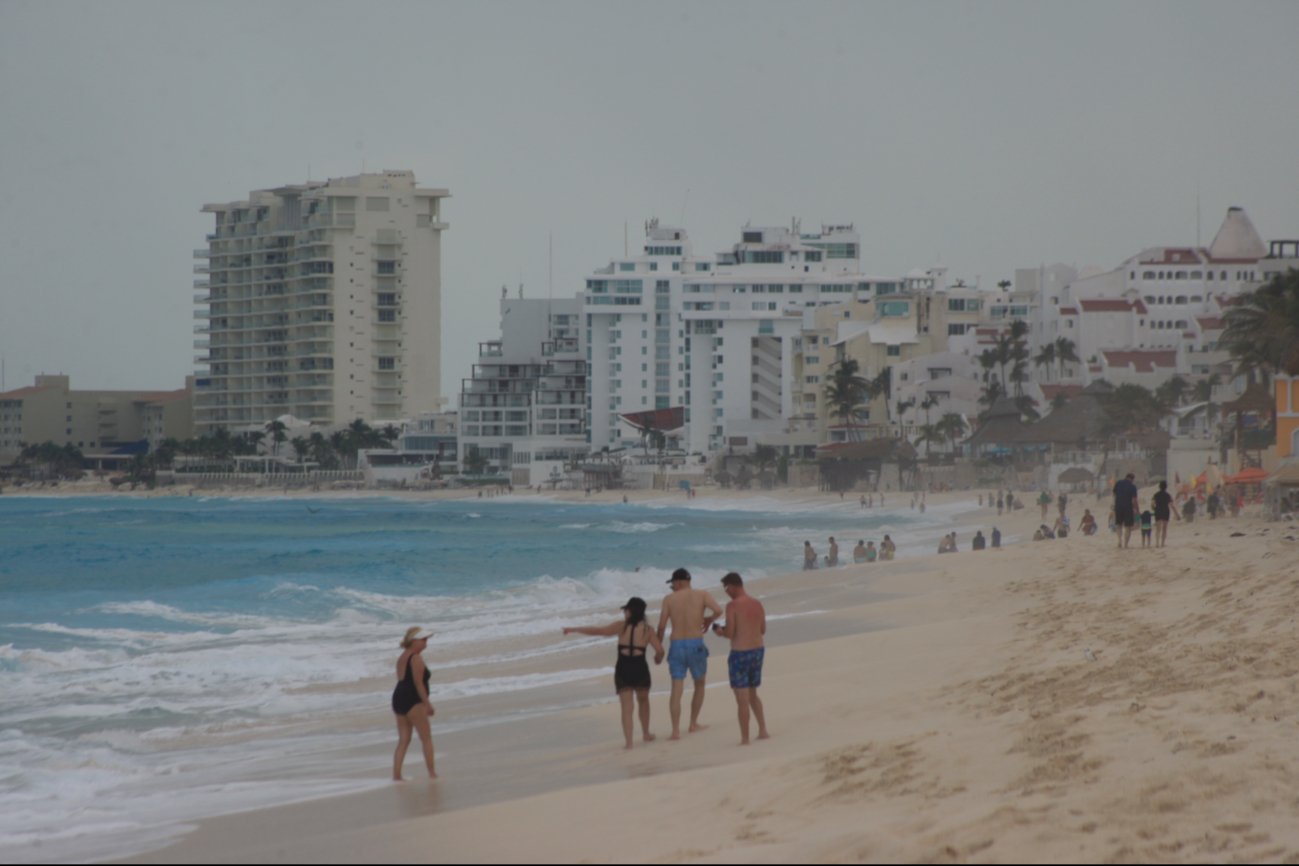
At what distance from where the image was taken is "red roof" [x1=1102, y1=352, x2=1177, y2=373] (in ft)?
292

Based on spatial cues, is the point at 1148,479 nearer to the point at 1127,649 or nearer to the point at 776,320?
the point at 1127,649

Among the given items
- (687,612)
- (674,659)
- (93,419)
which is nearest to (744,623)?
(687,612)

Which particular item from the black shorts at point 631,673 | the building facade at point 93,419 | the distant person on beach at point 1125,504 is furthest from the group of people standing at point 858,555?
the building facade at point 93,419

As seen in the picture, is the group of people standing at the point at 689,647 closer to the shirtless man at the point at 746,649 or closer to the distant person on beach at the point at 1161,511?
the shirtless man at the point at 746,649

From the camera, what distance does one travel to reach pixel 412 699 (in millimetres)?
10336

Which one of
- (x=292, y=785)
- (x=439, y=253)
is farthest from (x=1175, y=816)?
(x=439, y=253)

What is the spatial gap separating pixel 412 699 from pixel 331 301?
148m

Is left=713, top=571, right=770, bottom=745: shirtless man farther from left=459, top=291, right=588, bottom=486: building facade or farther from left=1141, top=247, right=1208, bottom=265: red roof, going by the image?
left=459, top=291, right=588, bottom=486: building facade

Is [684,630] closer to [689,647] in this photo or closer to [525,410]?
[689,647]

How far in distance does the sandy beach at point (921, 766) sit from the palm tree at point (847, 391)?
84.3 m

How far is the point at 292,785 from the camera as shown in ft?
36.0

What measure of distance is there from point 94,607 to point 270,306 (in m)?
→ 133

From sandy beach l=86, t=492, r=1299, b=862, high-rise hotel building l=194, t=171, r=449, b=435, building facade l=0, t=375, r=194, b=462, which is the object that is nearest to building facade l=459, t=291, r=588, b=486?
high-rise hotel building l=194, t=171, r=449, b=435

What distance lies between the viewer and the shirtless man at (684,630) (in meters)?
10.9
